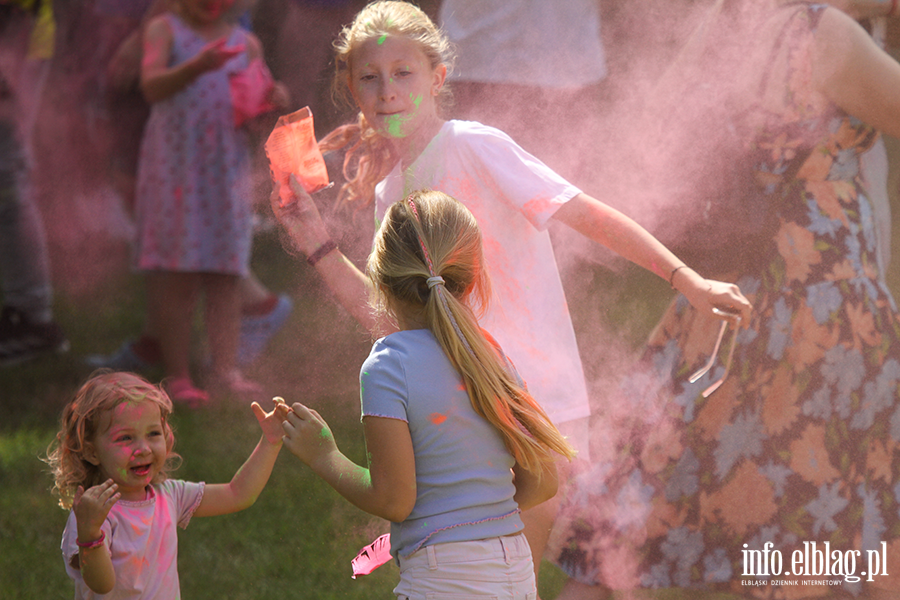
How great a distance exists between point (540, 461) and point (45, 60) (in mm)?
3039

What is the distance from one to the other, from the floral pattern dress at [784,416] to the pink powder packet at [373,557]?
0.72m

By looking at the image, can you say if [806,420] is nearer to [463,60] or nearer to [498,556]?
[498,556]

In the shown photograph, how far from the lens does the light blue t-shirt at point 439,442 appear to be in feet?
5.08

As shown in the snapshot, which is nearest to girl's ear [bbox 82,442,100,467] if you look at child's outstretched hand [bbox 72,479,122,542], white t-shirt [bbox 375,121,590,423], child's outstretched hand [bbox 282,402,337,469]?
child's outstretched hand [bbox 72,479,122,542]

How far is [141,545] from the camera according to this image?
1.77 meters

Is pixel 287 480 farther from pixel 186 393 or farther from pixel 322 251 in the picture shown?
pixel 322 251

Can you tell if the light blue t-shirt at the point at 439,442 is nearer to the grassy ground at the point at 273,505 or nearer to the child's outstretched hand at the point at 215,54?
the grassy ground at the point at 273,505

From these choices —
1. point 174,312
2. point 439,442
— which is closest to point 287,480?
point 174,312

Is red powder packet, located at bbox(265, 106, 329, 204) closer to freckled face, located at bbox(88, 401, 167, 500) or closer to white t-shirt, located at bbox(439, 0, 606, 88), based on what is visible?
white t-shirt, located at bbox(439, 0, 606, 88)

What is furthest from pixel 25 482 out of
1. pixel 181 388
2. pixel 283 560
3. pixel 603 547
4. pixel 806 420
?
pixel 806 420

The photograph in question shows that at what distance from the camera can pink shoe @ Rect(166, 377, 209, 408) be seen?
3318 millimetres

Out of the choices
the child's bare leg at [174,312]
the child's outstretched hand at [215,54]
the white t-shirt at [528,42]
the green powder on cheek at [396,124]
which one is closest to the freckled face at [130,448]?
the green powder on cheek at [396,124]

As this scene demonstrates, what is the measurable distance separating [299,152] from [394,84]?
0.35 meters

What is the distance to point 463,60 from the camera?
253cm
